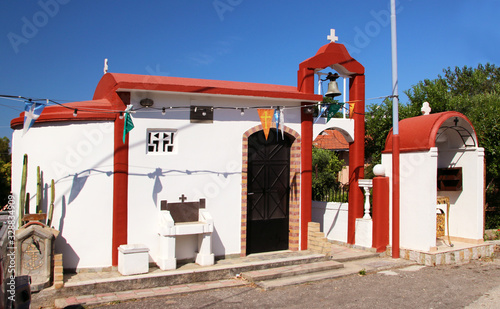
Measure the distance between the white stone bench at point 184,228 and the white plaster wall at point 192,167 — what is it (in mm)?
179

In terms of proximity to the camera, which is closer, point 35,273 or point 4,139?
point 35,273

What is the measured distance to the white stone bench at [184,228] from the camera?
8.17 meters

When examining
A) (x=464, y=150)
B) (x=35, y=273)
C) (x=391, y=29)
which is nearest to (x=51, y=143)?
(x=35, y=273)

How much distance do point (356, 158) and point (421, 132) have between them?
1777mm

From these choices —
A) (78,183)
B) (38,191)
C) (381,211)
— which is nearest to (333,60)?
(381,211)

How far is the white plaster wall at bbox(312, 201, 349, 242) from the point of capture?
11.5 metres

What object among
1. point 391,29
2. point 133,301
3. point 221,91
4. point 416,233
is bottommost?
point 133,301

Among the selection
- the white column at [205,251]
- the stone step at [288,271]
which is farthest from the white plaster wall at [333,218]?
the white column at [205,251]

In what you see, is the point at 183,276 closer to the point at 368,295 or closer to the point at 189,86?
the point at 368,295

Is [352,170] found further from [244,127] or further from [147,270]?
[147,270]

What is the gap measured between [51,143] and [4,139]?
72.6 feet

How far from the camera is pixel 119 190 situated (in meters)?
8.22

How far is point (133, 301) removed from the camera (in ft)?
22.9

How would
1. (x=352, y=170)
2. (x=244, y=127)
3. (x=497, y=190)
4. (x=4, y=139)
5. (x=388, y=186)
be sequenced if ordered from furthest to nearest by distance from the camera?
1. (x=4, y=139)
2. (x=497, y=190)
3. (x=352, y=170)
4. (x=388, y=186)
5. (x=244, y=127)
